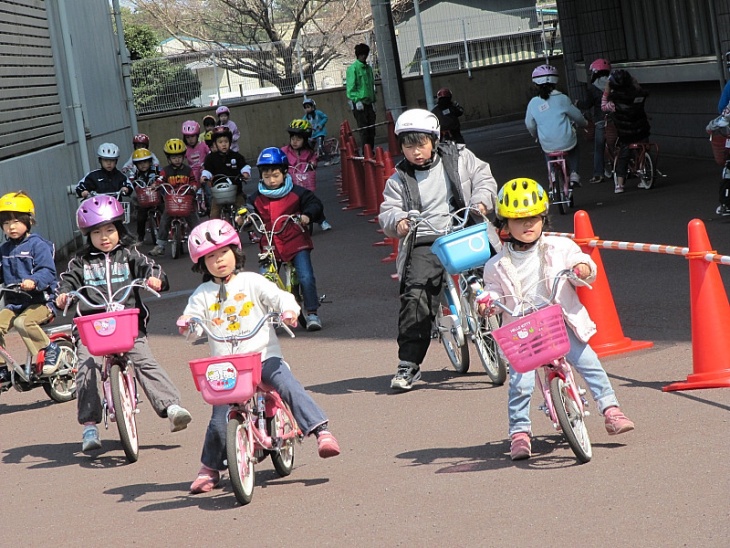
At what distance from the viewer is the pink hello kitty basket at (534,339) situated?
665 cm

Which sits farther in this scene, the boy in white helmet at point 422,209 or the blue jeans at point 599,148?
the blue jeans at point 599,148

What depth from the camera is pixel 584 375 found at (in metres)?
7.32

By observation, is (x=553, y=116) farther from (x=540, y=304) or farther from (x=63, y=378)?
(x=540, y=304)

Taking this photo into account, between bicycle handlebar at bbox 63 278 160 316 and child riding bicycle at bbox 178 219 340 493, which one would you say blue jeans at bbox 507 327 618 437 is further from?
bicycle handlebar at bbox 63 278 160 316

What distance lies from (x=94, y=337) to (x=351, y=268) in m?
8.77

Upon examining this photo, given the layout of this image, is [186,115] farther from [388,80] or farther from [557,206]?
[557,206]

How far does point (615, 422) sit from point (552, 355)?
2.67ft

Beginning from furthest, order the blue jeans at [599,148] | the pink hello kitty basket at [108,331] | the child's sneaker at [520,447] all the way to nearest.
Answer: the blue jeans at [599,148], the pink hello kitty basket at [108,331], the child's sneaker at [520,447]

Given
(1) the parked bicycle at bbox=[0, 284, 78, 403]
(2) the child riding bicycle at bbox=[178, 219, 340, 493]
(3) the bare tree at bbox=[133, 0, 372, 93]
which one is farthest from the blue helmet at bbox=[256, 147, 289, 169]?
(3) the bare tree at bbox=[133, 0, 372, 93]

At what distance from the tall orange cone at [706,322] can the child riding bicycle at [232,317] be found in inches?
100

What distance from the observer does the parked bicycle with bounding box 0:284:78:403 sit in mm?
10930

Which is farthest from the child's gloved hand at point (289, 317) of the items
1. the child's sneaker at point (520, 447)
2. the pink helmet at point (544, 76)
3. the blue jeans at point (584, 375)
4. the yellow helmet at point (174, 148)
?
the yellow helmet at point (174, 148)

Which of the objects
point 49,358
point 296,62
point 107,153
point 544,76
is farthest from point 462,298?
point 296,62

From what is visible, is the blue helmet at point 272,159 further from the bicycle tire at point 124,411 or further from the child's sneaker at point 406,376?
the bicycle tire at point 124,411
